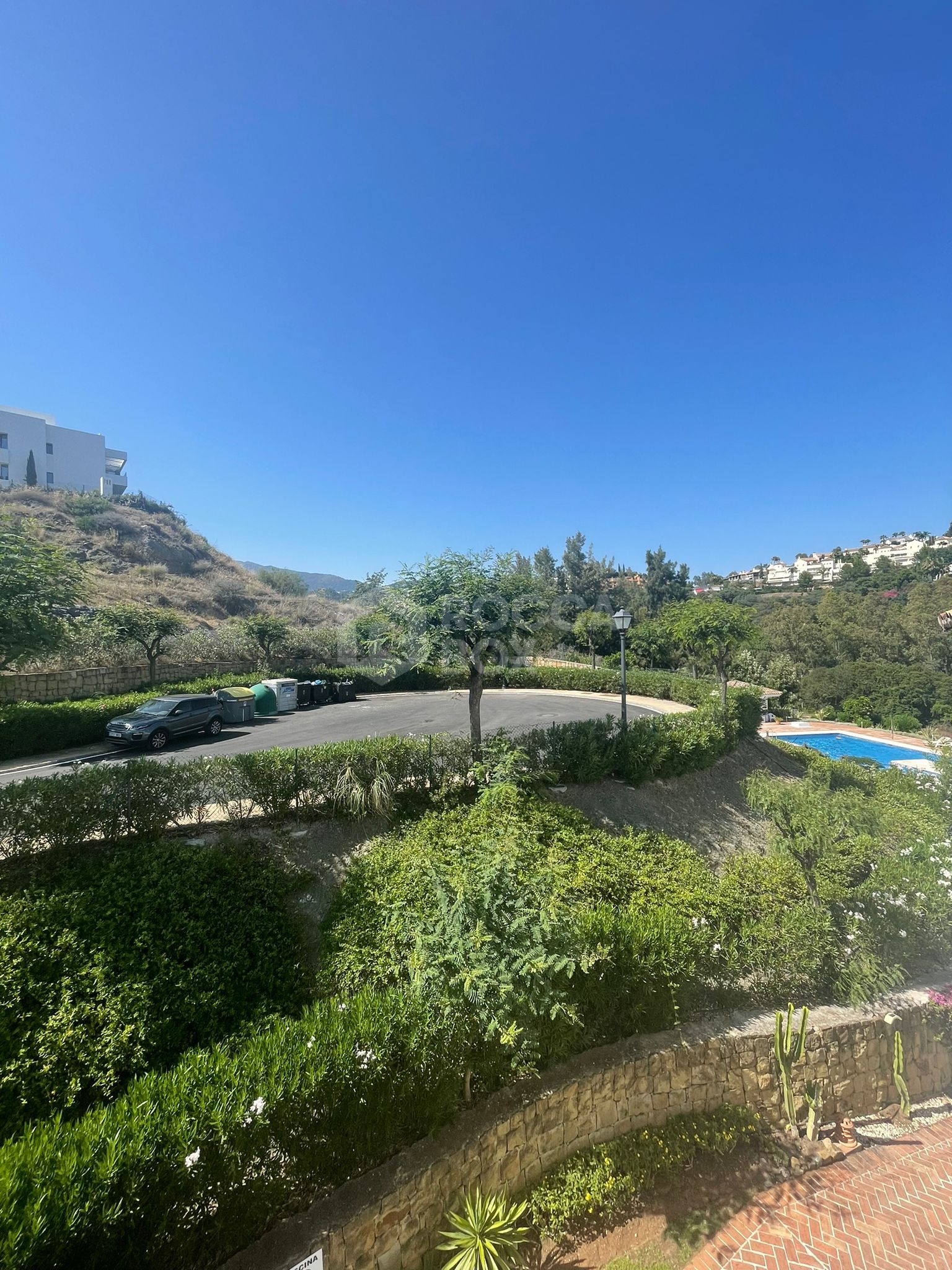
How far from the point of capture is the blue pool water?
60.2 feet

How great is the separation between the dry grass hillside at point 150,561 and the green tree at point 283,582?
0.89m

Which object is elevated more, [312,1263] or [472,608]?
[472,608]

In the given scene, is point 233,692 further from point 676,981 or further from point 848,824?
point 848,824

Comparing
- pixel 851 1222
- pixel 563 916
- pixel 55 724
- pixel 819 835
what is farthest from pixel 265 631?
pixel 851 1222

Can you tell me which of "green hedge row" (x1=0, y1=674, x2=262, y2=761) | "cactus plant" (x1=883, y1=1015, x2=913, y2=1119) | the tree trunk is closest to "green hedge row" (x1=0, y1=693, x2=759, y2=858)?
the tree trunk

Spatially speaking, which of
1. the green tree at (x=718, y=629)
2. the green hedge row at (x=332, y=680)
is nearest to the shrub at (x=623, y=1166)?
the green hedge row at (x=332, y=680)

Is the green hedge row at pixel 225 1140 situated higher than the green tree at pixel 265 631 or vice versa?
the green tree at pixel 265 631

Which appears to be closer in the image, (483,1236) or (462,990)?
(483,1236)

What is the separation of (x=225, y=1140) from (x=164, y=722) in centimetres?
1122

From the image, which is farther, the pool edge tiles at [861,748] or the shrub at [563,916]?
the pool edge tiles at [861,748]

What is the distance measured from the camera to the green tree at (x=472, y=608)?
834cm

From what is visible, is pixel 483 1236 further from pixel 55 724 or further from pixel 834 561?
pixel 834 561

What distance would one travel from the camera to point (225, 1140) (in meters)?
2.57

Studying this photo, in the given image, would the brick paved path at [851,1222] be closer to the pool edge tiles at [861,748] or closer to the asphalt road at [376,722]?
the asphalt road at [376,722]
